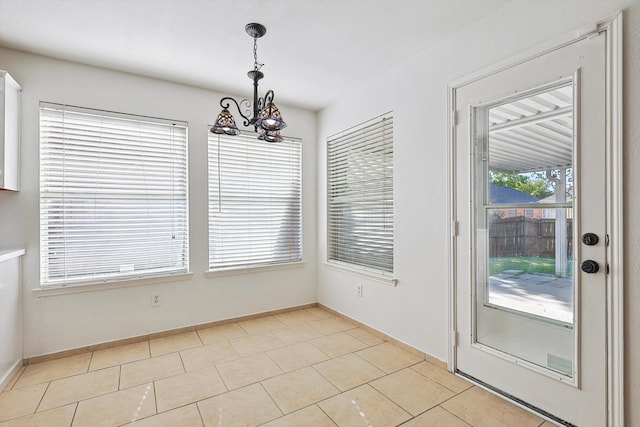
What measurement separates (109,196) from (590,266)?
3.60 meters

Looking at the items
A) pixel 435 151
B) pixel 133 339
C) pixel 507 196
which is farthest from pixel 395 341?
pixel 133 339

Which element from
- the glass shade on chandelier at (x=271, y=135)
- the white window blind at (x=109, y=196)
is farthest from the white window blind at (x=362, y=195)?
the white window blind at (x=109, y=196)

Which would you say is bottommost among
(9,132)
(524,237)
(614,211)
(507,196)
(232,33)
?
(524,237)

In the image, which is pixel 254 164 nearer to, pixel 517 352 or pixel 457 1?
pixel 457 1

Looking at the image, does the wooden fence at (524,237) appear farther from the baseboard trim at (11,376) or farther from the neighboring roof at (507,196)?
the baseboard trim at (11,376)

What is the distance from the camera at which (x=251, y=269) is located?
367cm

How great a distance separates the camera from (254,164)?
3709mm

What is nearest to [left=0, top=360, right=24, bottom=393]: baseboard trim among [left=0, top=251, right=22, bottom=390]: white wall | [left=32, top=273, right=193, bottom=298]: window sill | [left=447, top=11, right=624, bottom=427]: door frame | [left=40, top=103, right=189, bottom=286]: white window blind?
[left=0, top=251, right=22, bottom=390]: white wall

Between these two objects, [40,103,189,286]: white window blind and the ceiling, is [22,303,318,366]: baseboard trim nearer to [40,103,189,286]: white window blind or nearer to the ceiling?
[40,103,189,286]: white window blind

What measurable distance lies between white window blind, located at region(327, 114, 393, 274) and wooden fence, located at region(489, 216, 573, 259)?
1.01 meters

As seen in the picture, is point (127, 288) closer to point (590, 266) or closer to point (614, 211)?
point (590, 266)

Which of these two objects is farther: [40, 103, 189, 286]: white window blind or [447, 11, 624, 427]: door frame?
[40, 103, 189, 286]: white window blind

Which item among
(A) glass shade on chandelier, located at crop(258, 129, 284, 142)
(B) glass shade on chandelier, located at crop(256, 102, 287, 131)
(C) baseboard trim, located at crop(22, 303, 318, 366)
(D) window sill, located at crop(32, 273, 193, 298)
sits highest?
(B) glass shade on chandelier, located at crop(256, 102, 287, 131)

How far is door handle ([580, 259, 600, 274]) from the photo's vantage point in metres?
1.67
